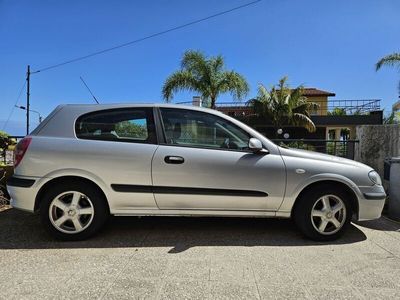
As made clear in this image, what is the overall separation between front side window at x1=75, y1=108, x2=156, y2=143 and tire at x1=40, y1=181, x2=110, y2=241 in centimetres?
62

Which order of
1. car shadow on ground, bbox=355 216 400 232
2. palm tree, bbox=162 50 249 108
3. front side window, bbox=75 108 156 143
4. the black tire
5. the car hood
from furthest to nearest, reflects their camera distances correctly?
palm tree, bbox=162 50 249 108
the black tire
car shadow on ground, bbox=355 216 400 232
the car hood
front side window, bbox=75 108 156 143

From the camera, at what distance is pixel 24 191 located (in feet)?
14.9

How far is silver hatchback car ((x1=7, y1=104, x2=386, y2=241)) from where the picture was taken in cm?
454

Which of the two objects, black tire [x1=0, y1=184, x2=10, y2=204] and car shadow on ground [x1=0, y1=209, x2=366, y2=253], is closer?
car shadow on ground [x1=0, y1=209, x2=366, y2=253]

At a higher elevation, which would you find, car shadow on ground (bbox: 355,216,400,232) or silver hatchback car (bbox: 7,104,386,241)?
silver hatchback car (bbox: 7,104,386,241)

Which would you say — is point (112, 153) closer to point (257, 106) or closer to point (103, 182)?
point (103, 182)

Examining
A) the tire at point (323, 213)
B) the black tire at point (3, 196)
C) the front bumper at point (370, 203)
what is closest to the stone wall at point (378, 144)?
the front bumper at point (370, 203)

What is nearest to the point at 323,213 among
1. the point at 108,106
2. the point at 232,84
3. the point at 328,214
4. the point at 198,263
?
the point at 328,214

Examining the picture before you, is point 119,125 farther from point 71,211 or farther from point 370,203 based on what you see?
point 370,203

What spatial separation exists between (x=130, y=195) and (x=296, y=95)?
25.8 m

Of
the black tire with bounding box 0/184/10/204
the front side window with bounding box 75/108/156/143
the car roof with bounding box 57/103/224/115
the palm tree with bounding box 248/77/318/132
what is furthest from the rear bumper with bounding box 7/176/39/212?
Result: the palm tree with bounding box 248/77/318/132

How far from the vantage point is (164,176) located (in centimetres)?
456

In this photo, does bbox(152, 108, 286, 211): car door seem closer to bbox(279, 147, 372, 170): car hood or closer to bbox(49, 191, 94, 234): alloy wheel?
bbox(279, 147, 372, 170): car hood

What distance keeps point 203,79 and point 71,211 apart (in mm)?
20050
